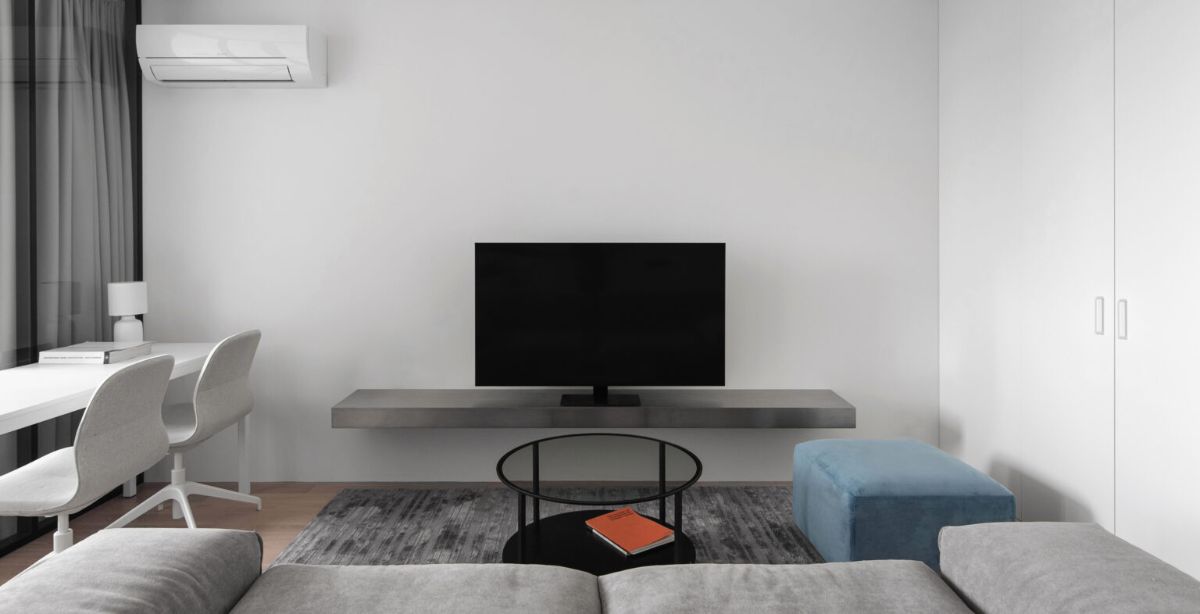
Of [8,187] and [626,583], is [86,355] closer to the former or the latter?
[8,187]

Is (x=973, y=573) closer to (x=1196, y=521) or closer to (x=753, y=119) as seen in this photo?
(x=1196, y=521)

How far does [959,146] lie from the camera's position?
134 inches

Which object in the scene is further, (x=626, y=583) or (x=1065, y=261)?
(x=1065, y=261)

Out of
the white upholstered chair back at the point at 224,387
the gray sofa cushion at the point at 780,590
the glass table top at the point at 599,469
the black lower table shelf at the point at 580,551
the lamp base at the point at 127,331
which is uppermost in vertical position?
the lamp base at the point at 127,331

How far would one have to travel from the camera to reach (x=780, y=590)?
54.3 inches

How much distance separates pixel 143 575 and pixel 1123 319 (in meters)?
2.78

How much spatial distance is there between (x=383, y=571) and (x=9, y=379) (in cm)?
205

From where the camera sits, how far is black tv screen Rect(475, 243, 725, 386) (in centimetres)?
339

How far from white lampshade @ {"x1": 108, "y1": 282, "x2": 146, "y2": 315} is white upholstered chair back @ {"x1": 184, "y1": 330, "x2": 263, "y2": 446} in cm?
60

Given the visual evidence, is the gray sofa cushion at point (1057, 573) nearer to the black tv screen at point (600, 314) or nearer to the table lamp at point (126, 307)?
the black tv screen at point (600, 314)

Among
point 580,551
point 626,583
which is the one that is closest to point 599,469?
point 580,551

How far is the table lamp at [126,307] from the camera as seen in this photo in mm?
3223

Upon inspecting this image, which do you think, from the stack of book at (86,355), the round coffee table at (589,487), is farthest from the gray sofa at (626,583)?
the stack of book at (86,355)

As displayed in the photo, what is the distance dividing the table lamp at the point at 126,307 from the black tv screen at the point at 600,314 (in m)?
1.56
